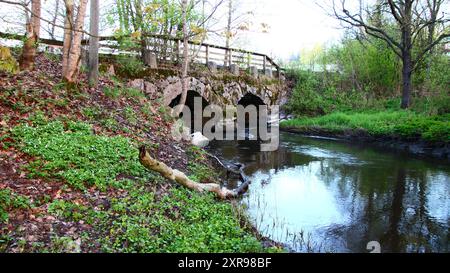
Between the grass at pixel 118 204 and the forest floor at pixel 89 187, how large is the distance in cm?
1

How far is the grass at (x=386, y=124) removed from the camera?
51.6 feet

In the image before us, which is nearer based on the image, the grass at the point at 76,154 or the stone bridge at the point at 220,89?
the grass at the point at 76,154

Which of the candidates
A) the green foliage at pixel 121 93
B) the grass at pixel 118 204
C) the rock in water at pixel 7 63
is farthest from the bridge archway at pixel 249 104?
the grass at pixel 118 204

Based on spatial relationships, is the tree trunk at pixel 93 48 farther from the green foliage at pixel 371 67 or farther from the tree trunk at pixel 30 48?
the green foliage at pixel 371 67

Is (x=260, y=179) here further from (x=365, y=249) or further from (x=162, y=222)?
(x=162, y=222)

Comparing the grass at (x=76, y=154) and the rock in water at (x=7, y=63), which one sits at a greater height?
the rock in water at (x=7, y=63)

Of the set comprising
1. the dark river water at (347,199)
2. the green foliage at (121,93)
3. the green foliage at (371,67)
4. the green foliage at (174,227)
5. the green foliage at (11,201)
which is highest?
the green foliage at (371,67)

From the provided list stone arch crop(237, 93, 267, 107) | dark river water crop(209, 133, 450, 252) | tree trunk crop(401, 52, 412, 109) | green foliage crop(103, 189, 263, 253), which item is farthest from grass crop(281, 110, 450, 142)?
green foliage crop(103, 189, 263, 253)

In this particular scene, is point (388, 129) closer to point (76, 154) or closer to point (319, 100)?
point (319, 100)

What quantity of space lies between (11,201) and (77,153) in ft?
6.66

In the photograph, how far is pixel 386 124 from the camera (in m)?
18.6

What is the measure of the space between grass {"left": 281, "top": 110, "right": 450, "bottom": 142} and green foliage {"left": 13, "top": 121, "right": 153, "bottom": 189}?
528 inches
